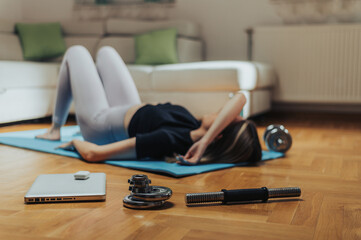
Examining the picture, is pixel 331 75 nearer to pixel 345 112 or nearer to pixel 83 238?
pixel 345 112

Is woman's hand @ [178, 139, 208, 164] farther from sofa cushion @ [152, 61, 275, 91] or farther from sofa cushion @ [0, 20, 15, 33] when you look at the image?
Result: sofa cushion @ [0, 20, 15, 33]

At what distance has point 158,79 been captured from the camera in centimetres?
339

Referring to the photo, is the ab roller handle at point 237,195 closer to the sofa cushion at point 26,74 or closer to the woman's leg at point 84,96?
the woman's leg at point 84,96

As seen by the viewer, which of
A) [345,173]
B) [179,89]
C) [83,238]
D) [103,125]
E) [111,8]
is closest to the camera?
[83,238]

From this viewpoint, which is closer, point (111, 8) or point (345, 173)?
point (345, 173)

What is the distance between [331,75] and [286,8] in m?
0.80

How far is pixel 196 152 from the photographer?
1928 mm

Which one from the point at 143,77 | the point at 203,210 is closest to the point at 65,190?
the point at 203,210

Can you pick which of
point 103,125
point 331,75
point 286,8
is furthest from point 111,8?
point 103,125

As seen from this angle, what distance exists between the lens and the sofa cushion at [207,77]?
3.13 meters

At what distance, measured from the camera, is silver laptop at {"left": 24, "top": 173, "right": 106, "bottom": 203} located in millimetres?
1344

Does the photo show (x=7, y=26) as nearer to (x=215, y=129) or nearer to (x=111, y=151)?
(x=111, y=151)

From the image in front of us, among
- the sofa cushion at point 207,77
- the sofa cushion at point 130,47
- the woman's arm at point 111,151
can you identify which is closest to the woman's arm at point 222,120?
the woman's arm at point 111,151

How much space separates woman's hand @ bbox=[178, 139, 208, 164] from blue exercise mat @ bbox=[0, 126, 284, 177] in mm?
32
